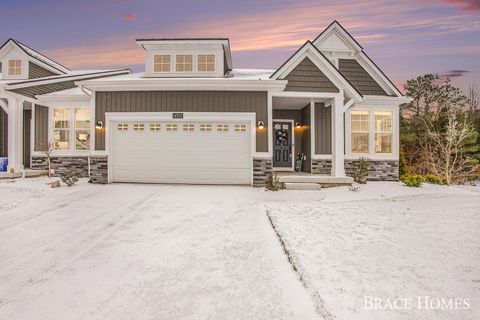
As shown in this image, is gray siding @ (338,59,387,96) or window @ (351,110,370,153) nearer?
window @ (351,110,370,153)

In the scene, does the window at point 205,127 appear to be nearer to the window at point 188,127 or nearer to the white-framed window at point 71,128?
the window at point 188,127

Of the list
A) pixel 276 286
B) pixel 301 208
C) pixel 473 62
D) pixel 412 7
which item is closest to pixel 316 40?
pixel 412 7

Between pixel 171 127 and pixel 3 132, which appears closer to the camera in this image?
pixel 171 127

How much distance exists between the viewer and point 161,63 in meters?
11.3

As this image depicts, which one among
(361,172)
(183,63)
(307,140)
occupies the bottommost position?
(361,172)

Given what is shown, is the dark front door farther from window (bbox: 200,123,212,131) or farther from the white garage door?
window (bbox: 200,123,212,131)

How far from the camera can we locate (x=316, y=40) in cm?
1189

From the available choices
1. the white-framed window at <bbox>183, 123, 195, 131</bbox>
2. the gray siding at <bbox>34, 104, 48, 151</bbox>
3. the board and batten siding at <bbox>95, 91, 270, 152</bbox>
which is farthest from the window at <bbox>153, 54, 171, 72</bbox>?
the gray siding at <bbox>34, 104, 48, 151</bbox>

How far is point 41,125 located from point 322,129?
46.2ft

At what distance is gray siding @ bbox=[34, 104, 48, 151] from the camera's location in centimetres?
1220

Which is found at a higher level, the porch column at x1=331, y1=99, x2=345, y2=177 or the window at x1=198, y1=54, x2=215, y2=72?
the window at x1=198, y1=54, x2=215, y2=72

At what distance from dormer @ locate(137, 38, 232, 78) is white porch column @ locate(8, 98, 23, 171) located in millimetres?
6549

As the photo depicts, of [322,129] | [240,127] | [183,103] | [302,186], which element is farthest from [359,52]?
[183,103]

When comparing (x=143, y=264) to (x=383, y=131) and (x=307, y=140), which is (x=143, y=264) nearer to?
(x=307, y=140)
